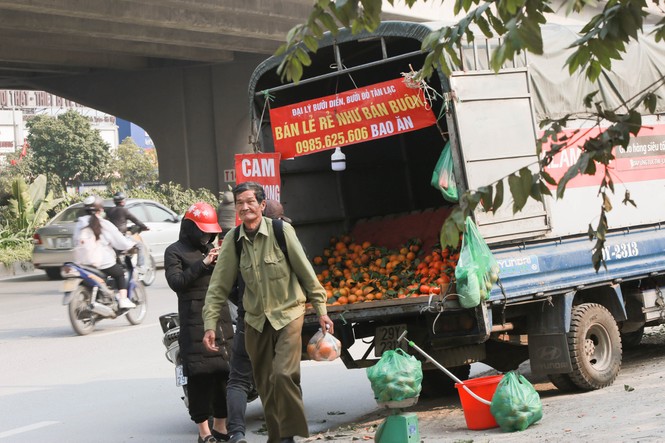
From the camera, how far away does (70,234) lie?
21766mm

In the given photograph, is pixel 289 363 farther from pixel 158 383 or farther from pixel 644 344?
pixel 644 344

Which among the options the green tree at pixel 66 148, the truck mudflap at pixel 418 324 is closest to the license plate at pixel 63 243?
the truck mudflap at pixel 418 324

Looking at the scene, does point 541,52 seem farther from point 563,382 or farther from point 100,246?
point 100,246

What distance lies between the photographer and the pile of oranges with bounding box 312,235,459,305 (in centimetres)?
850

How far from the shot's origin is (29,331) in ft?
48.3

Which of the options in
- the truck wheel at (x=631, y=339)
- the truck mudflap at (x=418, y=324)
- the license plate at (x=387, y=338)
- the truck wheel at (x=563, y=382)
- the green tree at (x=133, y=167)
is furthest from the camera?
the green tree at (x=133, y=167)

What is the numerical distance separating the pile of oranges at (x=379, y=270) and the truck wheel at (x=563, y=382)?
4.20 ft

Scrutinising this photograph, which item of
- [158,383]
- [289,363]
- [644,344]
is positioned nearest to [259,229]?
[289,363]

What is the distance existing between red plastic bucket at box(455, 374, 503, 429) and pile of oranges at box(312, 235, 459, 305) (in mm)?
743

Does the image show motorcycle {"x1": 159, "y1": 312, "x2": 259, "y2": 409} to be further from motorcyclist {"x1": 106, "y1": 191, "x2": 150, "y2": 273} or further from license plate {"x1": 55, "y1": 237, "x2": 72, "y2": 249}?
license plate {"x1": 55, "y1": 237, "x2": 72, "y2": 249}

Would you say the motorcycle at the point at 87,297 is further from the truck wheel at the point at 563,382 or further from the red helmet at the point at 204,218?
the truck wheel at the point at 563,382

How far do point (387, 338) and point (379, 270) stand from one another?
39.1 inches

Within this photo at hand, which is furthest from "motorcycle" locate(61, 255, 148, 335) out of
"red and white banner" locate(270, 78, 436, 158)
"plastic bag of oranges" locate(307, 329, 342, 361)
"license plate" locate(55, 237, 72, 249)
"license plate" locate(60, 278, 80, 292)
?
"plastic bag of oranges" locate(307, 329, 342, 361)

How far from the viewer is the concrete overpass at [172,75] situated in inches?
1249
